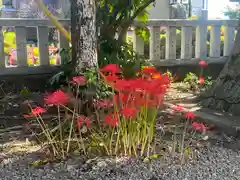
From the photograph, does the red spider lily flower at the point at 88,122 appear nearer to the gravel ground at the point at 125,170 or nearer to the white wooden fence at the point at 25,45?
the gravel ground at the point at 125,170

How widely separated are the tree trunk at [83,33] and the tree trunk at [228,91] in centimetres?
129

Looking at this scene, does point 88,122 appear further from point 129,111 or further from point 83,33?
point 83,33

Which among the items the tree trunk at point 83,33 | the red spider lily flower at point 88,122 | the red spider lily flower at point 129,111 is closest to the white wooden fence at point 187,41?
the tree trunk at point 83,33

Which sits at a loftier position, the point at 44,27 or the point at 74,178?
the point at 44,27

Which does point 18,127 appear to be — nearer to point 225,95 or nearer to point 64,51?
point 64,51

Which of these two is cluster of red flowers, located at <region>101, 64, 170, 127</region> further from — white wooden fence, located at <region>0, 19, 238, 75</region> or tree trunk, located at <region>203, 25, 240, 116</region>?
white wooden fence, located at <region>0, 19, 238, 75</region>

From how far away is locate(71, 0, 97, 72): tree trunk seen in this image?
2629mm

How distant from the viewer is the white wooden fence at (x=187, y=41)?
4.93 meters

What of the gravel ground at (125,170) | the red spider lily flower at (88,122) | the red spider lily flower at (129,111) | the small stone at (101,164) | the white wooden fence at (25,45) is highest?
the white wooden fence at (25,45)

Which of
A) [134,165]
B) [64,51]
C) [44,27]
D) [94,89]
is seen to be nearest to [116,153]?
[134,165]

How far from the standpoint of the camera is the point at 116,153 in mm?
2188

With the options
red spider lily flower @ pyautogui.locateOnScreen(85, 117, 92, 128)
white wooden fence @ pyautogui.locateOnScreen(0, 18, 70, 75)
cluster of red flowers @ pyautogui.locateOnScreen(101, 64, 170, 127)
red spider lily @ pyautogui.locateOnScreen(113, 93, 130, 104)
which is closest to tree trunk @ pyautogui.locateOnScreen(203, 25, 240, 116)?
cluster of red flowers @ pyautogui.locateOnScreen(101, 64, 170, 127)

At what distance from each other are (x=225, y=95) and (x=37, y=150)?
6.01ft

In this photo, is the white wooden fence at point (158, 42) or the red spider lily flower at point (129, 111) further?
the white wooden fence at point (158, 42)
